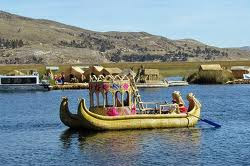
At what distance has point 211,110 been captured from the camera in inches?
2985

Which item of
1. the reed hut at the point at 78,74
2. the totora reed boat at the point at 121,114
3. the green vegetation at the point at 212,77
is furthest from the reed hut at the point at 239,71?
the totora reed boat at the point at 121,114

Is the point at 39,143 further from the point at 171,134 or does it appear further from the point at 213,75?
the point at 213,75

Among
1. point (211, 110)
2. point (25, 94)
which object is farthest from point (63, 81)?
point (211, 110)

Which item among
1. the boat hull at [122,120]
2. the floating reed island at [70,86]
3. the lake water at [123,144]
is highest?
the floating reed island at [70,86]

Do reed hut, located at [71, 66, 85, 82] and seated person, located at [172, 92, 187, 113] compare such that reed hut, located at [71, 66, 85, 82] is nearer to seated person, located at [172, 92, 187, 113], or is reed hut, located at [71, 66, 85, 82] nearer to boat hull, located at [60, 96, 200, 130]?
seated person, located at [172, 92, 187, 113]

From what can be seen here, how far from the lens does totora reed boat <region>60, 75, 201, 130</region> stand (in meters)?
53.0

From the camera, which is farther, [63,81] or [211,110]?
[63,81]

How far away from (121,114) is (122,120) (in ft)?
3.24

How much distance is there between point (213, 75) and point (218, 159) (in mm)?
101711

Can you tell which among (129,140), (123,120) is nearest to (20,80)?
(123,120)

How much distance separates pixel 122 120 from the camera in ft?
174

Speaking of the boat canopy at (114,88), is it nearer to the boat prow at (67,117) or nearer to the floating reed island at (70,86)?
the boat prow at (67,117)

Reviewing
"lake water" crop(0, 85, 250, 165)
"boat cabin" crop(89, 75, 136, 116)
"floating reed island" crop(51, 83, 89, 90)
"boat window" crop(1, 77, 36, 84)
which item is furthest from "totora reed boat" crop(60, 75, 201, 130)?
"floating reed island" crop(51, 83, 89, 90)

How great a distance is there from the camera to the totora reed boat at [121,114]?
53.0 m
